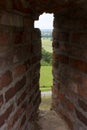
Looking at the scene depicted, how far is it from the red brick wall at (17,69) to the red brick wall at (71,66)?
0.20 m

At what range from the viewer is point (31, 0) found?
4.84ft

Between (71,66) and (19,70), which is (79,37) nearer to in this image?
(71,66)

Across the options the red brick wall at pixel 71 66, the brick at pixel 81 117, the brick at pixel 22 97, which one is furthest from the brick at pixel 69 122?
the brick at pixel 22 97

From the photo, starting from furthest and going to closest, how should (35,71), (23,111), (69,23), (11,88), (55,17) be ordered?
(55,17) < (35,71) < (69,23) < (23,111) < (11,88)

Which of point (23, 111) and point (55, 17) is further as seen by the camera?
point (55, 17)

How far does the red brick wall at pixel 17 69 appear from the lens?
4.30 feet

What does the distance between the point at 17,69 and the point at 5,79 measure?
0.21 metres

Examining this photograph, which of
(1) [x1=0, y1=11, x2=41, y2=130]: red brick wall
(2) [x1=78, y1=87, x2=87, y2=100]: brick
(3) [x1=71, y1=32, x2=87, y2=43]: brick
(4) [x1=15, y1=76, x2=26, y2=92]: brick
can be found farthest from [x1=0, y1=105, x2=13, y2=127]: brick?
(3) [x1=71, y1=32, x2=87, y2=43]: brick

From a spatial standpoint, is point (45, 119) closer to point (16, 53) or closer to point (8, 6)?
point (16, 53)

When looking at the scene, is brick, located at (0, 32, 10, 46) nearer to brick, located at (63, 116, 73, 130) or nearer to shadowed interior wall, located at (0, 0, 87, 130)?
shadowed interior wall, located at (0, 0, 87, 130)

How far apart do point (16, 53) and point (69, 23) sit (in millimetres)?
552

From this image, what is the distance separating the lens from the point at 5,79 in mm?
1328


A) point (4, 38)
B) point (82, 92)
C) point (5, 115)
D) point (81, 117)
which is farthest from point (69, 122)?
point (4, 38)

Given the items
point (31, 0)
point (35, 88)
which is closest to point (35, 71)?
point (35, 88)
